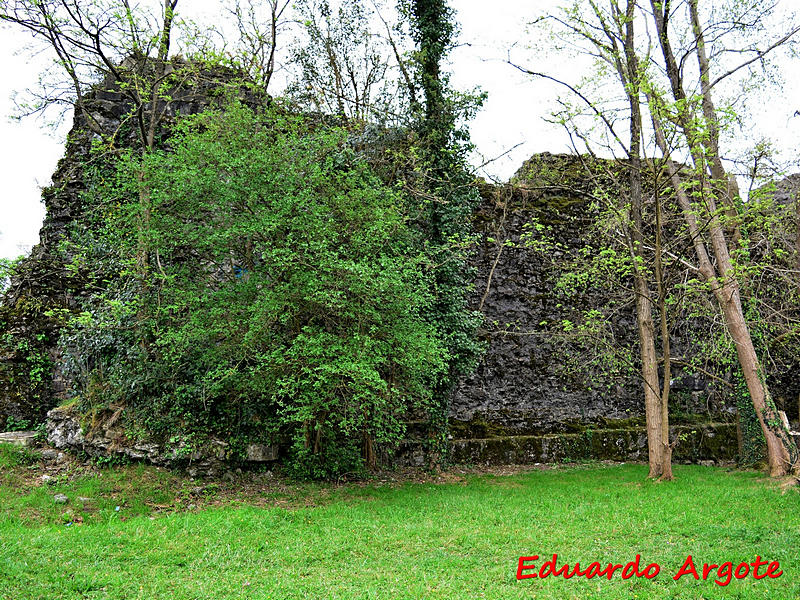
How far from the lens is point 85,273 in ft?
36.2

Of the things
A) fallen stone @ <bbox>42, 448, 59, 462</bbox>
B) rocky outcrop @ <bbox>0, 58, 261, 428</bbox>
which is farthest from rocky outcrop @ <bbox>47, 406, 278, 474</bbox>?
rocky outcrop @ <bbox>0, 58, 261, 428</bbox>

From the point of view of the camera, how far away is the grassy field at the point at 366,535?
4.75 meters

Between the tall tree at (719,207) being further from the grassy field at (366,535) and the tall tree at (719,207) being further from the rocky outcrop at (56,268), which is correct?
the rocky outcrop at (56,268)

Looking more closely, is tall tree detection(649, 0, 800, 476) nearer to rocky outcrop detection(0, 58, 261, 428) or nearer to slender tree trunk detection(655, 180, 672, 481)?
slender tree trunk detection(655, 180, 672, 481)

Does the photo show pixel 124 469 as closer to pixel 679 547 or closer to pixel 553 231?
pixel 679 547

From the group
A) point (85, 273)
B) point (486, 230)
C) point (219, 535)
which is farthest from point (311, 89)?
point (219, 535)

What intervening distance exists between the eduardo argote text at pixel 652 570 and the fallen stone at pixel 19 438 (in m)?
8.15

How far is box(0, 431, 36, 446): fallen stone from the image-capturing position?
9141 millimetres

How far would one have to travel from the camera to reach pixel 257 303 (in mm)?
7988

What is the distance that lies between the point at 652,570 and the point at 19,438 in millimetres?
9500

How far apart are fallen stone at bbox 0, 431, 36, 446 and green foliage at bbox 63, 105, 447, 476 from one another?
102 centimetres

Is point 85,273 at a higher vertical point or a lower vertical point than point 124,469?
higher

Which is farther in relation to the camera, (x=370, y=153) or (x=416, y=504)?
(x=370, y=153)

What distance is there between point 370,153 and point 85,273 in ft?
19.8
